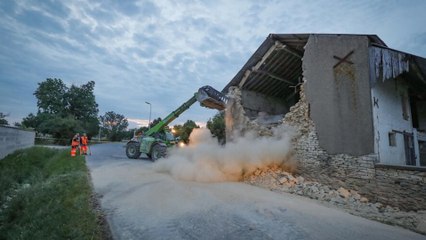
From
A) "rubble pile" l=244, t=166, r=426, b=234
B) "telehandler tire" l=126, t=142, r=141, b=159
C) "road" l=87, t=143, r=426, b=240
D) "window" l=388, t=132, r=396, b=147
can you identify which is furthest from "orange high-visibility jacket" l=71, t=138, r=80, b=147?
"window" l=388, t=132, r=396, b=147

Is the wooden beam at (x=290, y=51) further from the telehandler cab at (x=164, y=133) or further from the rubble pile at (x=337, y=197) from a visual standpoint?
the rubble pile at (x=337, y=197)

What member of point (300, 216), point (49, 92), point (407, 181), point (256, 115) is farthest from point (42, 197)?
point (49, 92)

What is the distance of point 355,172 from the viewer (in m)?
7.66

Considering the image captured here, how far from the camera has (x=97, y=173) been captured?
1024cm

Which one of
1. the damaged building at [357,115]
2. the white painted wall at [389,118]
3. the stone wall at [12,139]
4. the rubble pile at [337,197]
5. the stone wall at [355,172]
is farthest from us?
the stone wall at [12,139]

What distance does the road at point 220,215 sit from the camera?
4695 mm

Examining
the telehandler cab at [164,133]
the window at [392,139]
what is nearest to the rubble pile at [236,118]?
the telehandler cab at [164,133]

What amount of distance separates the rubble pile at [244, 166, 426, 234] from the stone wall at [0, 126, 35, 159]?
1573 cm

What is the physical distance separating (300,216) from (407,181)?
352 centimetres

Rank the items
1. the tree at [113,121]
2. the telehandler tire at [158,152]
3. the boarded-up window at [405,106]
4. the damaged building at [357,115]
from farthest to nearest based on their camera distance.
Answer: the tree at [113,121] → the telehandler tire at [158,152] → the boarded-up window at [405,106] → the damaged building at [357,115]

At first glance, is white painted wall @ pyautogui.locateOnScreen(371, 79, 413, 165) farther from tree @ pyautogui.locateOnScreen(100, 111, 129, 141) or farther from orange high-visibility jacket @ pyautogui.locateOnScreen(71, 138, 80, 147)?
tree @ pyautogui.locateOnScreen(100, 111, 129, 141)

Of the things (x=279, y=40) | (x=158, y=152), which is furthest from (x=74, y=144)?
(x=279, y=40)

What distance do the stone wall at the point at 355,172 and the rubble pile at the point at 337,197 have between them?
0.25 m

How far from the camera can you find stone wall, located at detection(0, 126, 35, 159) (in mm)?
14875
